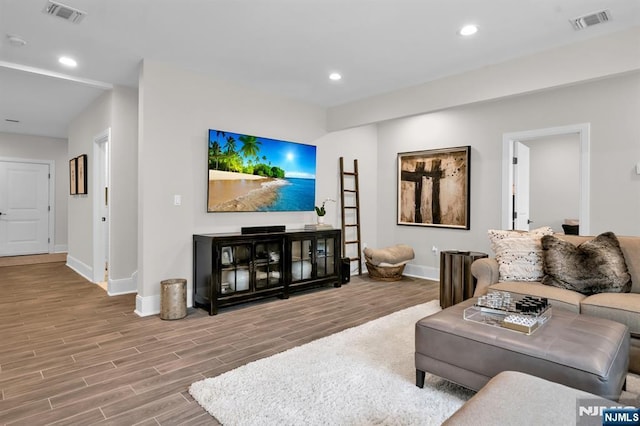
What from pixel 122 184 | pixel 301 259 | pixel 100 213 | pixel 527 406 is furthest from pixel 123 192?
pixel 527 406

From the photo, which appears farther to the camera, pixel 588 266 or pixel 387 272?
pixel 387 272

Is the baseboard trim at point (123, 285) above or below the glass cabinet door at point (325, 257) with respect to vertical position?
below

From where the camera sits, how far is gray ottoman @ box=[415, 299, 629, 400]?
1711mm

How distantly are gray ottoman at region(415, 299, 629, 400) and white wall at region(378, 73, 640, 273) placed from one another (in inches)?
96.6

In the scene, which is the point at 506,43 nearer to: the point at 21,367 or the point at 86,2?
the point at 86,2

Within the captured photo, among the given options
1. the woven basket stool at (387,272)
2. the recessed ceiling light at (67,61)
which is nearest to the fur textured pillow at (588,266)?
the woven basket stool at (387,272)

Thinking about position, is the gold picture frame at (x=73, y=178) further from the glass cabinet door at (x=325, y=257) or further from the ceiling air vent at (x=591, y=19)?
the ceiling air vent at (x=591, y=19)

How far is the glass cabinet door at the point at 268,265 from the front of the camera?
417cm

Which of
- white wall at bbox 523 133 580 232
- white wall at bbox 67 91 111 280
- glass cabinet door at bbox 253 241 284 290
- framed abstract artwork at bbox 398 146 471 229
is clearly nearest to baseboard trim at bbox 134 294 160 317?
glass cabinet door at bbox 253 241 284 290

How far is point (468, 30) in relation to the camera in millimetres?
3098

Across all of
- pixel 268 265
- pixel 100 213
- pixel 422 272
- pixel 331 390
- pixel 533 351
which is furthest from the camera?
pixel 422 272

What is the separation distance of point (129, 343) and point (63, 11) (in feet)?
8.83

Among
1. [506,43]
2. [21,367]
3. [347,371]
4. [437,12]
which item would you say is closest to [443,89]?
[506,43]

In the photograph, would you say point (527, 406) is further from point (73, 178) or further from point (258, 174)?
point (73, 178)
